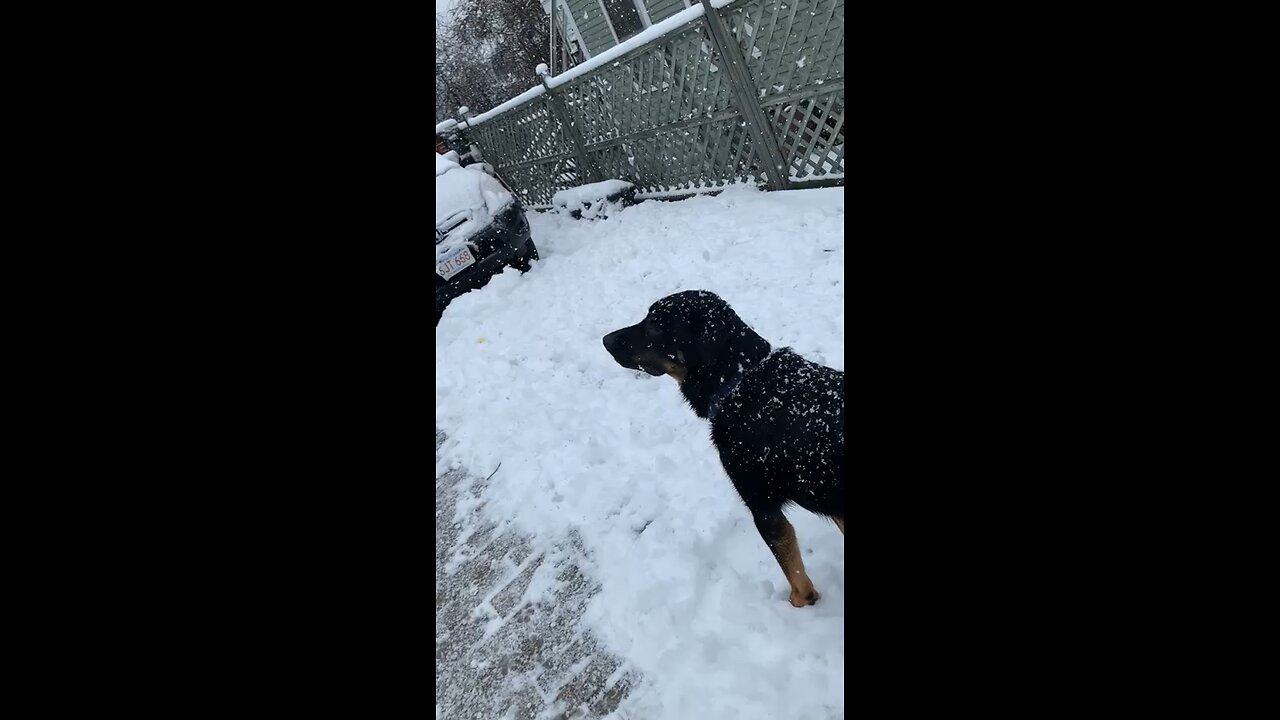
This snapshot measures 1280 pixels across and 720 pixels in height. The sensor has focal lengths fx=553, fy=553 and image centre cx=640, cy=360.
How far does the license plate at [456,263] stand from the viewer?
212 inches

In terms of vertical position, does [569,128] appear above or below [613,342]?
above

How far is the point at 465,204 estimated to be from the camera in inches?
220

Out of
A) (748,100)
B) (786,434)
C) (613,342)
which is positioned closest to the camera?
(786,434)

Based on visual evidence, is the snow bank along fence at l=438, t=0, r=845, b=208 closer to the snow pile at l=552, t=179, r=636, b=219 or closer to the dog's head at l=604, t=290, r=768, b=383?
the snow pile at l=552, t=179, r=636, b=219

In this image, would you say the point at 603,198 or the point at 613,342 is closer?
the point at 613,342

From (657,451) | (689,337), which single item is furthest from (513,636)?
(689,337)

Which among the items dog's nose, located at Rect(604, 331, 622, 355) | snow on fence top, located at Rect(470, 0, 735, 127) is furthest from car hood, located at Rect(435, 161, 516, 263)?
dog's nose, located at Rect(604, 331, 622, 355)

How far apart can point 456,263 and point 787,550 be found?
14.7 feet

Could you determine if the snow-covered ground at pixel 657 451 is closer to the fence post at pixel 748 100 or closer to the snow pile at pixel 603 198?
the fence post at pixel 748 100

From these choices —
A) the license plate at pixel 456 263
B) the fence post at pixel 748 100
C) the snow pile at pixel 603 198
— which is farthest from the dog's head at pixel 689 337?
the snow pile at pixel 603 198

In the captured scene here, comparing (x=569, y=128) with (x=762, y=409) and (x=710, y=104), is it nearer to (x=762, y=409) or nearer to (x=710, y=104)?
(x=710, y=104)
